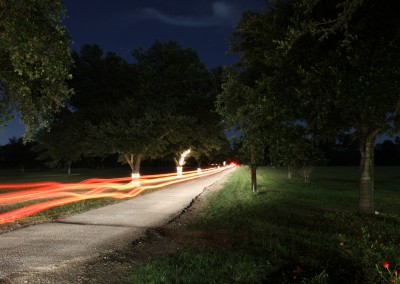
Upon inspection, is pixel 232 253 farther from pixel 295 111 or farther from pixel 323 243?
pixel 295 111

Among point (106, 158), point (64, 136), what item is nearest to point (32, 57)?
point (64, 136)

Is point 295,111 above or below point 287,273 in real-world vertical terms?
above

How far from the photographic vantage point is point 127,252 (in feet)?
24.7

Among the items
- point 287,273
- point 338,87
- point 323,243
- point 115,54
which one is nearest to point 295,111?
point 338,87

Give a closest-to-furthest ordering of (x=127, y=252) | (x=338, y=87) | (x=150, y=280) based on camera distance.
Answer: (x=150, y=280) → (x=127, y=252) → (x=338, y=87)

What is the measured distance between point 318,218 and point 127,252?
7365 mm

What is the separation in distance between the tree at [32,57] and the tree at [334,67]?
6786 millimetres

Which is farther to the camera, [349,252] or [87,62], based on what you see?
[87,62]

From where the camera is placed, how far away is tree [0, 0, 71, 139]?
934 cm

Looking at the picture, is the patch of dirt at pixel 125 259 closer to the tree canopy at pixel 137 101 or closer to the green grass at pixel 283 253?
the green grass at pixel 283 253

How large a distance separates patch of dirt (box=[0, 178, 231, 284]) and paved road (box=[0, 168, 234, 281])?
30cm

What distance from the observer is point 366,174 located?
12.2 metres

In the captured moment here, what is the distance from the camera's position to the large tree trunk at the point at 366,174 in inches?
476

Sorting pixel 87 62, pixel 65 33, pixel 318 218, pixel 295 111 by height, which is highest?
pixel 87 62
